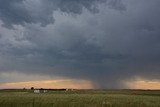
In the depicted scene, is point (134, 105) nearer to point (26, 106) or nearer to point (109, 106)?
point (109, 106)

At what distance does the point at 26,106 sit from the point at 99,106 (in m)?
9.35

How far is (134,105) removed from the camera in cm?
4578

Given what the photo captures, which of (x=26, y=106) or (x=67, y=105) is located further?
(x=67, y=105)

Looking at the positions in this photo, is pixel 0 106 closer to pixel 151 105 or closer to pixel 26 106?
pixel 26 106

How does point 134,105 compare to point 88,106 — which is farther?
point 134,105

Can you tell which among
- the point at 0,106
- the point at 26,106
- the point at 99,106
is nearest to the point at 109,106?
the point at 99,106

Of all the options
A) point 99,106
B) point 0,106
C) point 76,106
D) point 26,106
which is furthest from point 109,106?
point 0,106

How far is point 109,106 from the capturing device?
43562mm

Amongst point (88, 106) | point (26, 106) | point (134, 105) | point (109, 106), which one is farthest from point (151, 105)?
point (26, 106)

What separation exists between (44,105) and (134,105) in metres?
12.5

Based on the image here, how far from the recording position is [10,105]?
4325cm

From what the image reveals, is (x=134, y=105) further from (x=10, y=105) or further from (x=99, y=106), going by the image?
(x=10, y=105)

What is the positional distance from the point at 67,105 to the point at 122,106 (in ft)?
24.3

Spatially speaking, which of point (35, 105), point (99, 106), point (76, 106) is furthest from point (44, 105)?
point (99, 106)
